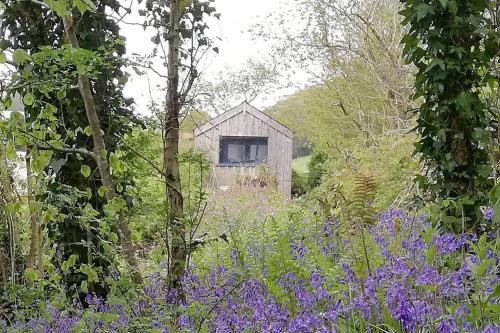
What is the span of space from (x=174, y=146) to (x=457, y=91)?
1.55 m

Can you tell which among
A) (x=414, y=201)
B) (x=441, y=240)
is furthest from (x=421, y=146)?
(x=441, y=240)

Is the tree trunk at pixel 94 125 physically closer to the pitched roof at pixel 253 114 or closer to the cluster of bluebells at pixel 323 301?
the cluster of bluebells at pixel 323 301

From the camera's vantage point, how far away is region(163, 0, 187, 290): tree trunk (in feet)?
9.43

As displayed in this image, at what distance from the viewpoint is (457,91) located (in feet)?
10.8

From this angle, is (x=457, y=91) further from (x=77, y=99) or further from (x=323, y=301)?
(x=77, y=99)

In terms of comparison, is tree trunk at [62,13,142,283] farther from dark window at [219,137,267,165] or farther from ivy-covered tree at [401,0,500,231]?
dark window at [219,137,267,165]

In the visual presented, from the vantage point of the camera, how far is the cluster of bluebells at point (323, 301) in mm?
1937

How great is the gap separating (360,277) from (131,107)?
1593 mm

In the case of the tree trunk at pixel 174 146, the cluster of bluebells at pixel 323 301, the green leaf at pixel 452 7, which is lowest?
the cluster of bluebells at pixel 323 301

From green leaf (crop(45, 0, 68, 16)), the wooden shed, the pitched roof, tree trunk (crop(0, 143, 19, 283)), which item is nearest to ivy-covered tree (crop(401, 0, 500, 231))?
green leaf (crop(45, 0, 68, 16))

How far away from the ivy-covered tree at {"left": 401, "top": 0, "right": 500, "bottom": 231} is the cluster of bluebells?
0.55 metres

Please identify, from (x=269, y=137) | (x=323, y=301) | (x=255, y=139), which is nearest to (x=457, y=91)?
(x=323, y=301)

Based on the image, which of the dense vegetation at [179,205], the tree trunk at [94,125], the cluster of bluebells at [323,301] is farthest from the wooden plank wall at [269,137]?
the tree trunk at [94,125]

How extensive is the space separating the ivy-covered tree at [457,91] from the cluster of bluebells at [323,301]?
1.80 feet
